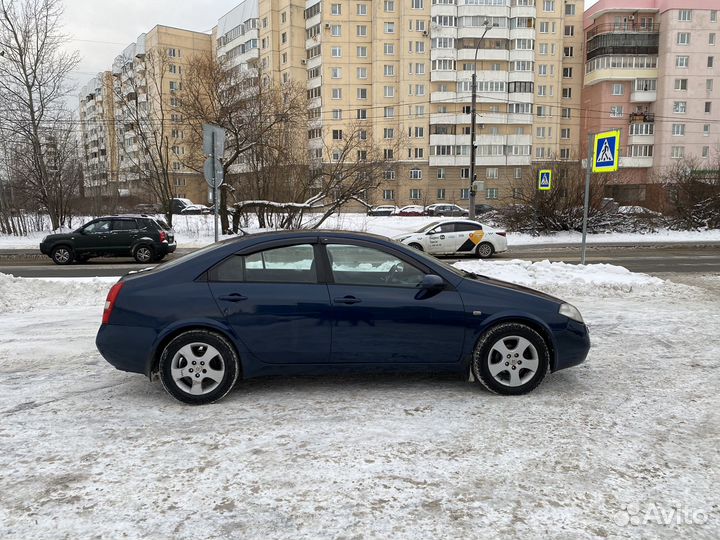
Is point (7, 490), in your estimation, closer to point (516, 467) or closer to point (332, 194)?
point (516, 467)

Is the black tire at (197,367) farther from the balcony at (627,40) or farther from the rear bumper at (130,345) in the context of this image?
the balcony at (627,40)

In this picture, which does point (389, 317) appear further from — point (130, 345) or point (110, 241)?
point (110, 241)

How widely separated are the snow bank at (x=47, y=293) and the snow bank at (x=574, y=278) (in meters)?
7.54

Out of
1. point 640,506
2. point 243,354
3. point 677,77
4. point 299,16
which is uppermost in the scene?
point 299,16

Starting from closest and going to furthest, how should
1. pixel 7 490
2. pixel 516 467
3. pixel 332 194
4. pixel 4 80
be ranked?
pixel 7 490 < pixel 516 467 < pixel 332 194 < pixel 4 80

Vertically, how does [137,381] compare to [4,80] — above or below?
below

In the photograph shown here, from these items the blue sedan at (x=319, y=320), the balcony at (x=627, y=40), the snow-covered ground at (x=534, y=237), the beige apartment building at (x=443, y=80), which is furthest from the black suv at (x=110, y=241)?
the balcony at (x=627, y=40)

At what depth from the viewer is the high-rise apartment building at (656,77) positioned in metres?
62.2

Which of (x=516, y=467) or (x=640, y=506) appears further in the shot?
(x=516, y=467)

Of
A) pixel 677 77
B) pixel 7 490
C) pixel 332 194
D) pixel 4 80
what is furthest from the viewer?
pixel 677 77

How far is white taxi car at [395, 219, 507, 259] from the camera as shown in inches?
728

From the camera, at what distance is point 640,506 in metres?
2.96

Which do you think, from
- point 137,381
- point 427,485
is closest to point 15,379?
point 137,381

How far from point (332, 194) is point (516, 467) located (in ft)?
69.5
